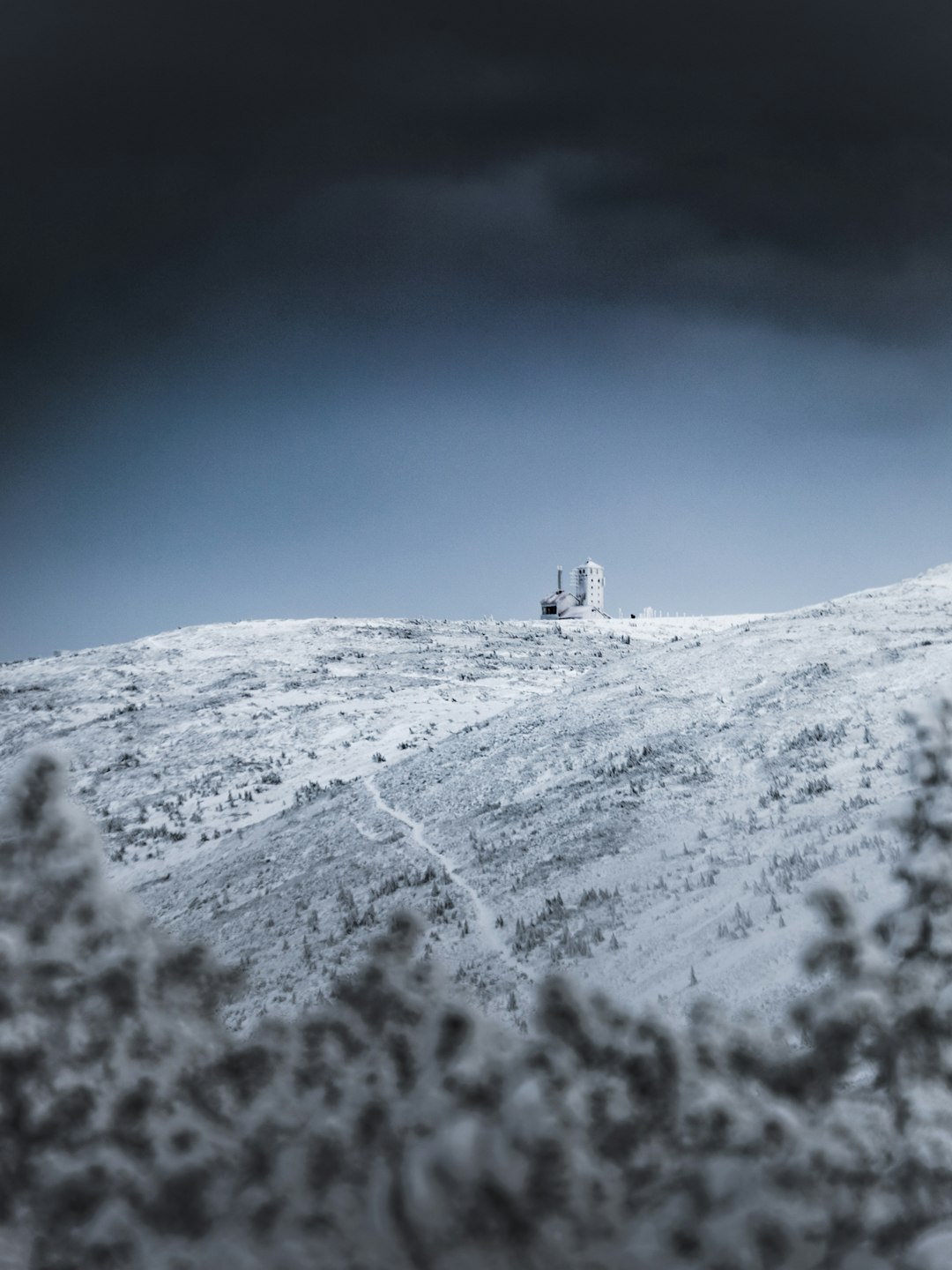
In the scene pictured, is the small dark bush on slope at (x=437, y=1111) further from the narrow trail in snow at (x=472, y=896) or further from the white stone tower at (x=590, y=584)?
the white stone tower at (x=590, y=584)

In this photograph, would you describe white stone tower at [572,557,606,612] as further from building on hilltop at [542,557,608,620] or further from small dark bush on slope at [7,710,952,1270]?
small dark bush on slope at [7,710,952,1270]

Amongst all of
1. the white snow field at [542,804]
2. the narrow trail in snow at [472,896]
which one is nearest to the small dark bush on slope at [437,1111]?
the white snow field at [542,804]

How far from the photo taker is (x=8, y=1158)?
3404 mm

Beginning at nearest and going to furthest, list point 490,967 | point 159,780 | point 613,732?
point 490,967, point 613,732, point 159,780

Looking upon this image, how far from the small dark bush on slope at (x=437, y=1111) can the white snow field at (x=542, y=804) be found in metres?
2.18

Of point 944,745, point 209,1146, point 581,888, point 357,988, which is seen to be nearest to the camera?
point 209,1146

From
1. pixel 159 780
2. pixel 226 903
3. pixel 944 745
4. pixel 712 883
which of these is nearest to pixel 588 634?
pixel 159 780

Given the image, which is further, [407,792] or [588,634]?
[588,634]

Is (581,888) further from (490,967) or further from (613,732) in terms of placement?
(613,732)

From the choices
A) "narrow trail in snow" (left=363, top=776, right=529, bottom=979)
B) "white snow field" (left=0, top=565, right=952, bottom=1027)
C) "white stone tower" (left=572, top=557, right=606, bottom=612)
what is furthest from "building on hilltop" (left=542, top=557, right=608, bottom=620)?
"narrow trail in snow" (left=363, top=776, right=529, bottom=979)

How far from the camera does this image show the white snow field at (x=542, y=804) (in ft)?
29.8

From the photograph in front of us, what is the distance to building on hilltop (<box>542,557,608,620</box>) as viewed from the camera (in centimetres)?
11938

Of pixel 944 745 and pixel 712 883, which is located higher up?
pixel 944 745

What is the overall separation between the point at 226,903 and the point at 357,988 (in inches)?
506
